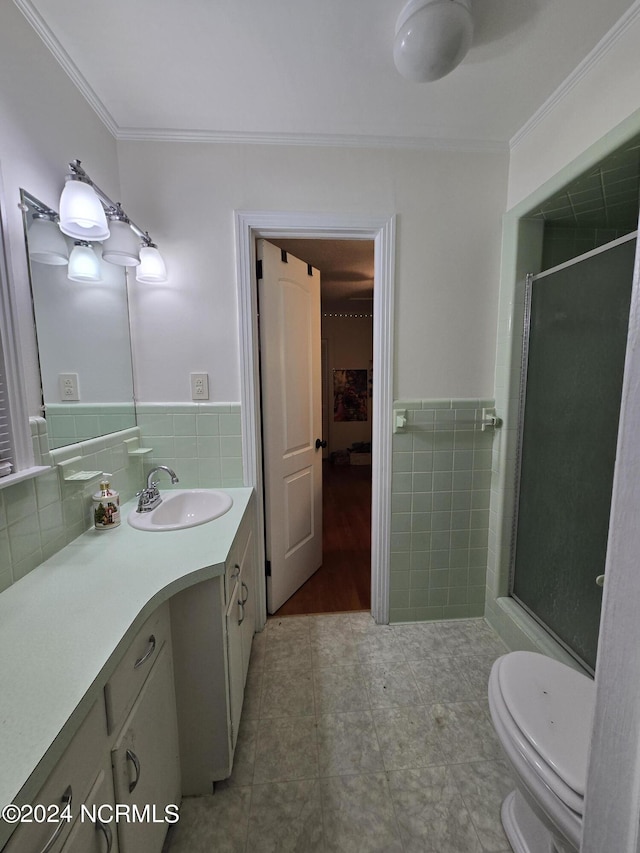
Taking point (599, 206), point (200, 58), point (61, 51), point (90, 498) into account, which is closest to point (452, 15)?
point (200, 58)

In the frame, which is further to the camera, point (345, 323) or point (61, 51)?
point (345, 323)

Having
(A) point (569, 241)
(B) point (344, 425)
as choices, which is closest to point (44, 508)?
(A) point (569, 241)

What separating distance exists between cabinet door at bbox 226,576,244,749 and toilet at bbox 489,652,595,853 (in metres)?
0.80

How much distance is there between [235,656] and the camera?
45.8 inches

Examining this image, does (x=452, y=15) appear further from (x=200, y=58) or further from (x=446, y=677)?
(x=446, y=677)

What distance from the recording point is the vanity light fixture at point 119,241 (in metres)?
1.27

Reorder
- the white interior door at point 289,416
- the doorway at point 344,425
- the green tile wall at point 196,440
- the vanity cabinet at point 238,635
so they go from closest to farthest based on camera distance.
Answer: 1. the vanity cabinet at point 238,635
2. the green tile wall at point 196,440
3. the white interior door at point 289,416
4. the doorway at point 344,425

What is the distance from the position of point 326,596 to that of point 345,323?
3888mm

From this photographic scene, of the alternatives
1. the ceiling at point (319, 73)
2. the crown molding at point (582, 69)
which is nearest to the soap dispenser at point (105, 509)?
the ceiling at point (319, 73)

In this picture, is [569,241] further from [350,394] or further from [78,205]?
[350,394]

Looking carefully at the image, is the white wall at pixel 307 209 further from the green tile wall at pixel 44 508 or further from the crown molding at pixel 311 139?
the green tile wall at pixel 44 508

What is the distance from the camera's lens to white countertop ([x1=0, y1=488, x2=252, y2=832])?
0.50m

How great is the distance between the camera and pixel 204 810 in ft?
3.38

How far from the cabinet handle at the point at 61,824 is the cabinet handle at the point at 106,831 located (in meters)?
0.14
